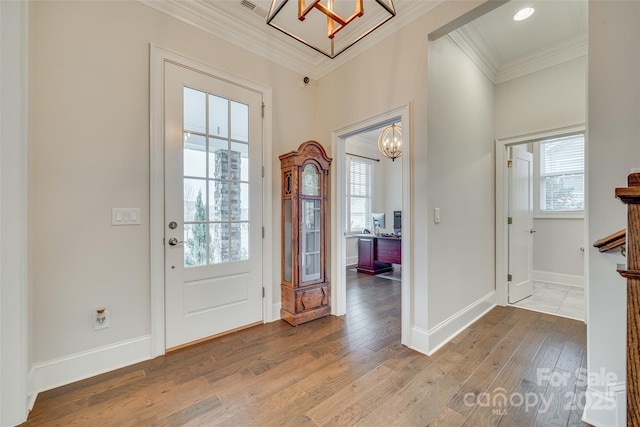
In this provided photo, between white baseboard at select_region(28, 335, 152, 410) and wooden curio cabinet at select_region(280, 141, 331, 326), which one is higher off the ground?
wooden curio cabinet at select_region(280, 141, 331, 326)

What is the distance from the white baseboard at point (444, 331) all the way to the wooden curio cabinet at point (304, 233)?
1051mm

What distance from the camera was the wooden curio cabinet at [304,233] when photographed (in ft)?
9.09

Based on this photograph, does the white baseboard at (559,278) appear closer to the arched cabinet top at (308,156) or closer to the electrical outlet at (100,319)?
the arched cabinet top at (308,156)

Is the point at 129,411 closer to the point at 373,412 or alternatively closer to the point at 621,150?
the point at 373,412

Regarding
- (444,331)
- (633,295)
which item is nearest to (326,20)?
(633,295)

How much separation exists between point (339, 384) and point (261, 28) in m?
3.13

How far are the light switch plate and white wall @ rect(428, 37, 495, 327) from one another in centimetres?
231

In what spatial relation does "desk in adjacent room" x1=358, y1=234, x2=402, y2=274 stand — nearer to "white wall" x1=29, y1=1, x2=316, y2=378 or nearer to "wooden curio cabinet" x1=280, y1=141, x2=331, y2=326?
"wooden curio cabinet" x1=280, y1=141, x2=331, y2=326

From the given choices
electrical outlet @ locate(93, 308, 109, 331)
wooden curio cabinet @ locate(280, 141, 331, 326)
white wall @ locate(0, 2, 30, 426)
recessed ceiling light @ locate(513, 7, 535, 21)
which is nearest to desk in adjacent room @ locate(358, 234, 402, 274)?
wooden curio cabinet @ locate(280, 141, 331, 326)

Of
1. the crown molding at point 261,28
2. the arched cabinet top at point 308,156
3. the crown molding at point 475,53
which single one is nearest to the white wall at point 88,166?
the crown molding at point 261,28

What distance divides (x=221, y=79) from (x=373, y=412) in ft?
9.38

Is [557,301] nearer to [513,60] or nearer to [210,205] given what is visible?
[513,60]

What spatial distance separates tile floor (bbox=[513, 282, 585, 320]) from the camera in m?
3.09

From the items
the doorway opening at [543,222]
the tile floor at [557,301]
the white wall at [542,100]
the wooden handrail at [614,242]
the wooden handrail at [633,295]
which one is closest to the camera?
the wooden handrail at [633,295]
